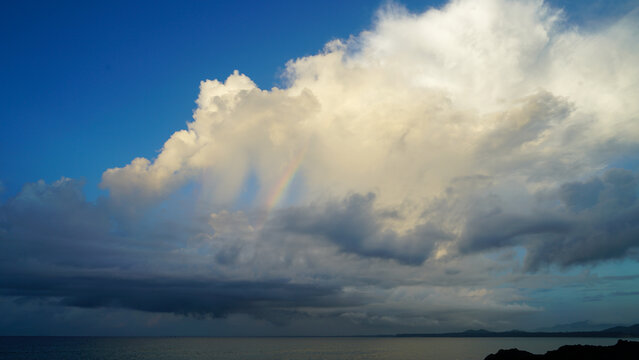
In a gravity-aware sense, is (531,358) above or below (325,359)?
above

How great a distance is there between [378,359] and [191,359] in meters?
67.9

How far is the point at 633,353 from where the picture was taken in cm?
5425

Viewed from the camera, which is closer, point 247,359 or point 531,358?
point 531,358

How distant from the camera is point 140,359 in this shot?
143000 millimetres

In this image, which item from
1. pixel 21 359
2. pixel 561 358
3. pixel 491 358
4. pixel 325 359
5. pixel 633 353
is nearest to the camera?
pixel 633 353

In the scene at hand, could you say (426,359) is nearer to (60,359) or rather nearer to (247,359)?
(247,359)

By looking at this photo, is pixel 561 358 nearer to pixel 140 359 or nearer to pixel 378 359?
pixel 378 359

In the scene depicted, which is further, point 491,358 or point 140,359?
point 140,359

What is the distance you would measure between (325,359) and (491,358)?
264 ft

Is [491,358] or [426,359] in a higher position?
[491,358]

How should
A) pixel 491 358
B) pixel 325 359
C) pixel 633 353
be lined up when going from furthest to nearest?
pixel 325 359 < pixel 491 358 < pixel 633 353

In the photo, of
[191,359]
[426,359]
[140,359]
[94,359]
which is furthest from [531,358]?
[94,359]

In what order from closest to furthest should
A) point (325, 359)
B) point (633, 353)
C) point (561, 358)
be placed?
1. point (633, 353)
2. point (561, 358)
3. point (325, 359)

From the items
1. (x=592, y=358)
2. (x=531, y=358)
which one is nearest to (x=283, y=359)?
(x=531, y=358)
